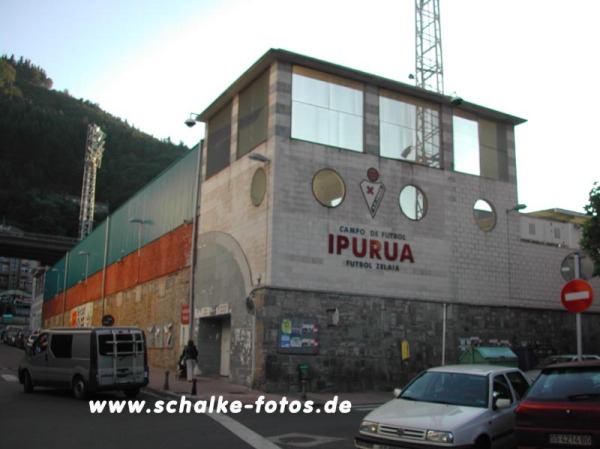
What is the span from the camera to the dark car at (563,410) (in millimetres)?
7133

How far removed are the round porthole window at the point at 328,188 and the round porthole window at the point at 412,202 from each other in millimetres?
2798

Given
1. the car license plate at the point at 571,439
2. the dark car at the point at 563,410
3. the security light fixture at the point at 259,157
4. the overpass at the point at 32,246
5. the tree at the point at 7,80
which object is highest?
the tree at the point at 7,80

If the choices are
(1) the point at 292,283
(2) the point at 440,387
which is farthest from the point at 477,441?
(1) the point at 292,283

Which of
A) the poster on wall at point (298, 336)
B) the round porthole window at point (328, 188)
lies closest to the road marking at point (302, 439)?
the poster on wall at point (298, 336)

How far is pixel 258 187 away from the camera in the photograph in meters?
23.9

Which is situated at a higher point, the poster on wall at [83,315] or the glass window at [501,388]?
the poster on wall at [83,315]

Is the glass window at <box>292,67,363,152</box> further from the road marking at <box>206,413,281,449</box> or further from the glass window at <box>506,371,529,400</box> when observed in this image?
the glass window at <box>506,371,529,400</box>

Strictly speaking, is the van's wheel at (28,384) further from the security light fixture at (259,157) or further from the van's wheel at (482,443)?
the van's wheel at (482,443)

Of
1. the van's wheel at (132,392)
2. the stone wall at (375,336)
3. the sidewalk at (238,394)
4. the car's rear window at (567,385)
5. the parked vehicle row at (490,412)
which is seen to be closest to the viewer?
the parked vehicle row at (490,412)

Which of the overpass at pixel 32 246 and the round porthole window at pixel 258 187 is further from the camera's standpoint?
the overpass at pixel 32 246

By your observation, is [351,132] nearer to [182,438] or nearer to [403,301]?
[403,301]

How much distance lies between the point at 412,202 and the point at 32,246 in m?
76.7

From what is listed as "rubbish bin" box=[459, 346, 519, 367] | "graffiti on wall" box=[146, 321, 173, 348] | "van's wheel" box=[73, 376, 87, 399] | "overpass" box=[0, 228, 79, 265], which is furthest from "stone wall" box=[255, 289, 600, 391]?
"overpass" box=[0, 228, 79, 265]

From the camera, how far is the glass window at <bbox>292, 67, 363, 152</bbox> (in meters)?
23.7
